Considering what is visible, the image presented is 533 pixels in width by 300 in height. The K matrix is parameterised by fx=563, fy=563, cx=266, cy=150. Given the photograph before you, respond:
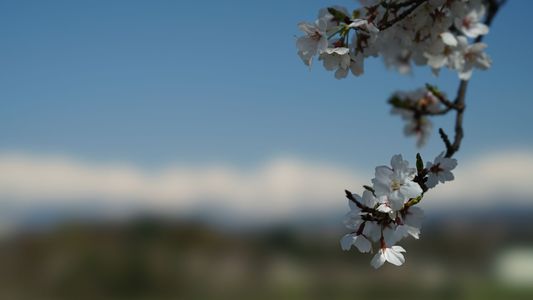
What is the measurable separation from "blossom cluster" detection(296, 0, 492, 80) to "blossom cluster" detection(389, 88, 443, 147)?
3.8 inches

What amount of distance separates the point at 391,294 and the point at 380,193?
7908mm

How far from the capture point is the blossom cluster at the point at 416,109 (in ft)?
4.35

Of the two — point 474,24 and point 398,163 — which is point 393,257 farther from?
point 474,24

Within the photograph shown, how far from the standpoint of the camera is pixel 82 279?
7625 millimetres

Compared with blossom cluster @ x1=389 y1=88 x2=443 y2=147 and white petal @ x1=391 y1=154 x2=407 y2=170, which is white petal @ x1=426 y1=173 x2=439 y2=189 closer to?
white petal @ x1=391 y1=154 x2=407 y2=170

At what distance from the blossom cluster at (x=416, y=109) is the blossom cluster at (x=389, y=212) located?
0.55 m

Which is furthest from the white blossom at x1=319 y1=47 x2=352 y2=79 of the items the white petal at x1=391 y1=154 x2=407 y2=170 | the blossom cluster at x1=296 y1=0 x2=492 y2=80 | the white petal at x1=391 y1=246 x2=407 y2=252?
the white petal at x1=391 y1=246 x2=407 y2=252

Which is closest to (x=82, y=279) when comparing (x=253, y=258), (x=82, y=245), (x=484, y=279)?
(x=82, y=245)

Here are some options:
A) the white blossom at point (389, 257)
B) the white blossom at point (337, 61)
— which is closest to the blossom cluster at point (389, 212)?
the white blossom at point (389, 257)

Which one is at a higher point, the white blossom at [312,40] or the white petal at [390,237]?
the white blossom at [312,40]

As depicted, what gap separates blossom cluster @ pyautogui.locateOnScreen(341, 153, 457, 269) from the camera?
0.74 meters

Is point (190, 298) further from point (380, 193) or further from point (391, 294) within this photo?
point (380, 193)

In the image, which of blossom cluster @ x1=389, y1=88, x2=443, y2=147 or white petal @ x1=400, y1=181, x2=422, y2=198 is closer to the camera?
white petal @ x1=400, y1=181, x2=422, y2=198

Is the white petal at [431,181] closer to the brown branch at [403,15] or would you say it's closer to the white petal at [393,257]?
the white petal at [393,257]
